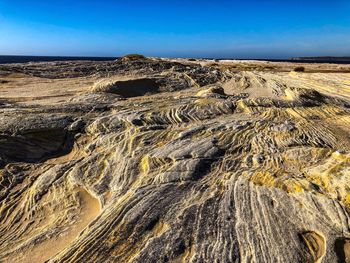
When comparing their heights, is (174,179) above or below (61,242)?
above

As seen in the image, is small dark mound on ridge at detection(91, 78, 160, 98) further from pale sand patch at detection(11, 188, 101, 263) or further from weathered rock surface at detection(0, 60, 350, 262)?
pale sand patch at detection(11, 188, 101, 263)

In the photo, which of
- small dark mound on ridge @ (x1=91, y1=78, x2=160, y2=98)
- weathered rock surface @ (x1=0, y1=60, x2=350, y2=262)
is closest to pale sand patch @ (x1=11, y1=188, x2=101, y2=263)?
weathered rock surface @ (x1=0, y1=60, x2=350, y2=262)

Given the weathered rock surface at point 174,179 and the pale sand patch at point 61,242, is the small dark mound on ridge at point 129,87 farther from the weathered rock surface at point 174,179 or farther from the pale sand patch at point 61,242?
the pale sand patch at point 61,242

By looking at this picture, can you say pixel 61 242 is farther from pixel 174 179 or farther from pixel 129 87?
pixel 129 87

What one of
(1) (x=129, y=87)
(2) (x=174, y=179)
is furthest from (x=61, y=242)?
(1) (x=129, y=87)

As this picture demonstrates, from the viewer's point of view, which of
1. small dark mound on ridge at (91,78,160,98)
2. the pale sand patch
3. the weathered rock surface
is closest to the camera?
the weathered rock surface

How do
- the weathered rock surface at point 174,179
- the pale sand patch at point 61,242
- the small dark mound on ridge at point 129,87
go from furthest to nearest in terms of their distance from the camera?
the small dark mound on ridge at point 129,87 → the pale sand patch at point 61,242 → the weathered rock surface at point 174,179

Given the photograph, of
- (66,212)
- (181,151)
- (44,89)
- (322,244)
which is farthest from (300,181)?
(44,89)

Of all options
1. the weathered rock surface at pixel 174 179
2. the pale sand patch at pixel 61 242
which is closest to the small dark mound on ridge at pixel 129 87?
the weathered rock surface at pixel 174 179
